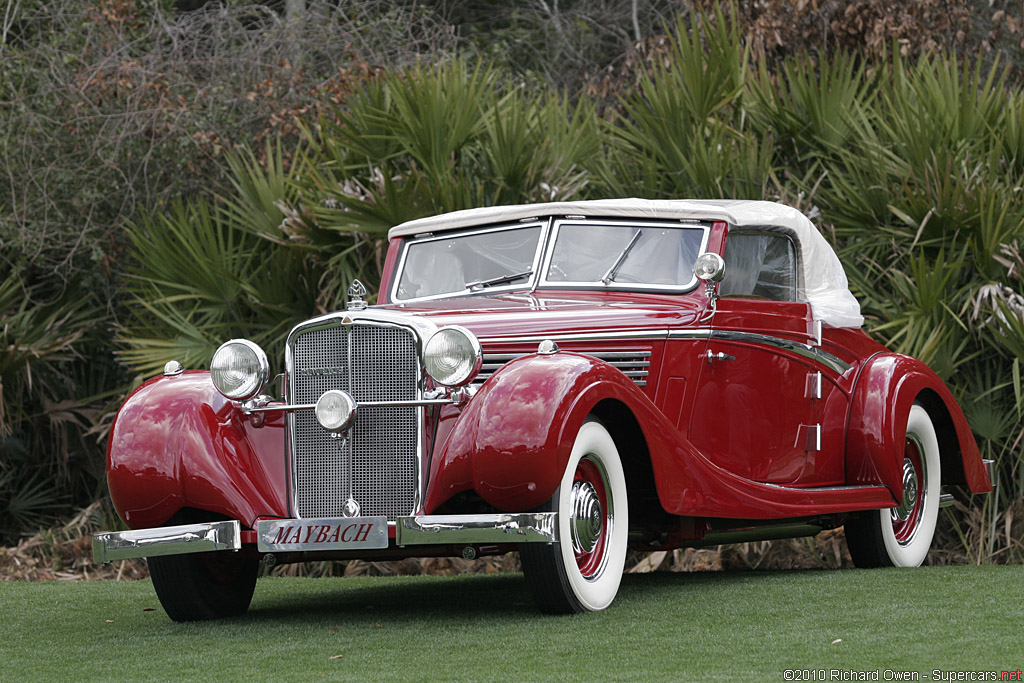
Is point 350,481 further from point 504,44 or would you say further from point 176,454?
point 504,44

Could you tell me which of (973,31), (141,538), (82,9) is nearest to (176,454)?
(141,538)

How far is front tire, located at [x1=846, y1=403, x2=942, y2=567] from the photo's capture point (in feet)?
24.2

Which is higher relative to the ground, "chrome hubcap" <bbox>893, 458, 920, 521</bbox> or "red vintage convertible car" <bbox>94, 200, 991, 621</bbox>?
"red vintage convertible car" <bbox>94, 200, 991, 621</bbox>

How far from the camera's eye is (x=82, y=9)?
12914mm

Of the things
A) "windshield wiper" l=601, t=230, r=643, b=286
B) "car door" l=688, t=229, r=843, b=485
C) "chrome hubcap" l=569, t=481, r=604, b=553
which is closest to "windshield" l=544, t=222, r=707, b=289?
"windshield wiper" l=601, t=230, r=643, b=286

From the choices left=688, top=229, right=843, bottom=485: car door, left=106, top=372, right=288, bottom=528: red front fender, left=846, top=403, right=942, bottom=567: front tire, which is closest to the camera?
left=106, top=372, right=288, bottom=528: red front fender

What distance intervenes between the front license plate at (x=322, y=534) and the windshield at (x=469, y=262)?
190cm

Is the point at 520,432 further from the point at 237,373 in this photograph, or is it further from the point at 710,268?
the point at 710,268

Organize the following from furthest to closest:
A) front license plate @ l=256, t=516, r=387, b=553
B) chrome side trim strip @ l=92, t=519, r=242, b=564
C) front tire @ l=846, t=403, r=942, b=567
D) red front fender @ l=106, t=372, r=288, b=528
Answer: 1. front tire @ l=846, t=403, r=942, b=567
2. red front fender @ l=106, t=372, r=288, b=528
3. chrome side trim strip @ l=92, t=519, r=242, b=564
4. front license plate @ l=256, t=516, r=387, b=553

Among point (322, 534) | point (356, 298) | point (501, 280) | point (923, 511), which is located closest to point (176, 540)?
point (322, 534)

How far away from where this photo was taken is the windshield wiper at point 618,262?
21.6ft

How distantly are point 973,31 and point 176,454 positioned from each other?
11680 millimetres

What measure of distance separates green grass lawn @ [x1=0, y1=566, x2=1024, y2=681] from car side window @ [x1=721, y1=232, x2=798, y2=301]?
1.42 metres

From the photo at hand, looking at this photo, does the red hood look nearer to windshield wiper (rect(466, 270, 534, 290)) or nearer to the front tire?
windshield wiper (rect(466, 270, 534, 290))
